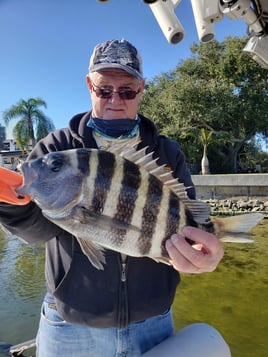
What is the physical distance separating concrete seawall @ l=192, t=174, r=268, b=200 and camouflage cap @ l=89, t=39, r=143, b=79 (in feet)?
36.3

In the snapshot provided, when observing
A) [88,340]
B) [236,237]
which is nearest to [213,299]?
[88,340]

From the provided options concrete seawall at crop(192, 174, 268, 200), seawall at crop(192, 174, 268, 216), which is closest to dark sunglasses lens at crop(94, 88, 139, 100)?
seawall at crop(192, 174, 268, 216)

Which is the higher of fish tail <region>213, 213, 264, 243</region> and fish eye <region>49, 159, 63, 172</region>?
fish eye <region>49, 159, 63, 172</region>

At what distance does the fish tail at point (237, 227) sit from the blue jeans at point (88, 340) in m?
0.67

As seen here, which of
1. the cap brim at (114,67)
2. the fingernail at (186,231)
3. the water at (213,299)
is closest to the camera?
the fingernail at (186,231)

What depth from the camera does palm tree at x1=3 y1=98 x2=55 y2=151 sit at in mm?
24416

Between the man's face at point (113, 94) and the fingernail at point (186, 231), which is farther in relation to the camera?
the man's face at point (113, 94)

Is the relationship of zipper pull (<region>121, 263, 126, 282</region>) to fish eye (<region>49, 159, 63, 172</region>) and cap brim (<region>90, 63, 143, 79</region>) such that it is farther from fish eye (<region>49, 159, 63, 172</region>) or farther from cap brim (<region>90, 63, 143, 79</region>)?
cap brim (<region>90, 63, 143, 79</region>)

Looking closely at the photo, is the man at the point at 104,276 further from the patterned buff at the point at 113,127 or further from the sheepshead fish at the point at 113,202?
the sheepshead fish at the point at 113,202

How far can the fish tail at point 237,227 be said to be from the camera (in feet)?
4.46

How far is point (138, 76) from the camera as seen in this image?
1.78 meters

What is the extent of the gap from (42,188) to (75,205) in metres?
0.15

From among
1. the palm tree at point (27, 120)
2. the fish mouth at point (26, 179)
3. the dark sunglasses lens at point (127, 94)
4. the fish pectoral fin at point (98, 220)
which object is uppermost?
the palm tree at point (27, 120)

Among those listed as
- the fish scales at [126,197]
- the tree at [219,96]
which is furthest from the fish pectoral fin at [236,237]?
the tree at [219,96]
